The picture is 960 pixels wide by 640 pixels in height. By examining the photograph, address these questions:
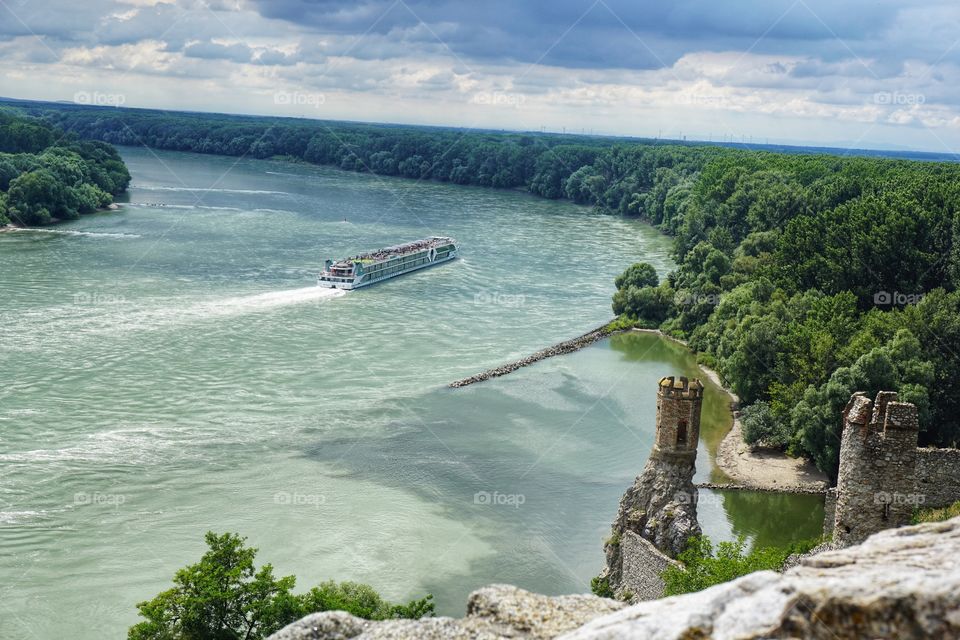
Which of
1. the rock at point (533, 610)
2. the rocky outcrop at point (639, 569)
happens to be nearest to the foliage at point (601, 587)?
the rocky outcrop at point (639, 569)

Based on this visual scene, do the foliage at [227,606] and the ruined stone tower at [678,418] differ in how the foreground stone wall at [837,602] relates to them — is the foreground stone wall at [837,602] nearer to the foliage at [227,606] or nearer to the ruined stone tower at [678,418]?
the foliage at [227,606]

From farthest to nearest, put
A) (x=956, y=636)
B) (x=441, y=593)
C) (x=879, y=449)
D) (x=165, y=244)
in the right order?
(x=165, y=244) < (x=441, y=593) < (x=879, y=449) < (x=956, y=636)

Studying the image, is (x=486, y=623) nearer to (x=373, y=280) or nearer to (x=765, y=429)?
(x=765, y=429)

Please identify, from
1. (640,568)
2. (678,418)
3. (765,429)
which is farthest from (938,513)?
(765,429)

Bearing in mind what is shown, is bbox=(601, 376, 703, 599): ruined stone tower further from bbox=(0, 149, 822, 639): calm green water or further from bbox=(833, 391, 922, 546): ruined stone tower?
bbox=(833, 391, 922, 546): ruined stone tower

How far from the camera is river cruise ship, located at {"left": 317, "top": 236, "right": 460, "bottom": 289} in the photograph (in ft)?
225

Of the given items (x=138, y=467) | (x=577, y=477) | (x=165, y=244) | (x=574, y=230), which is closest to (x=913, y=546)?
(x=577, y=477)

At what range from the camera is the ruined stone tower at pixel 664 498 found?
23656mm

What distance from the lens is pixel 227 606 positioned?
2205cm

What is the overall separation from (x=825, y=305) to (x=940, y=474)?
78.7ft

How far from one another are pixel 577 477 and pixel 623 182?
101083 millimetres

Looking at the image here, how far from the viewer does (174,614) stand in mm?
21719

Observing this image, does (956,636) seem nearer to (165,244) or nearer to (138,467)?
(138,467)

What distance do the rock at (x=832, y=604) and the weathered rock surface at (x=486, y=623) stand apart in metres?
1.80
